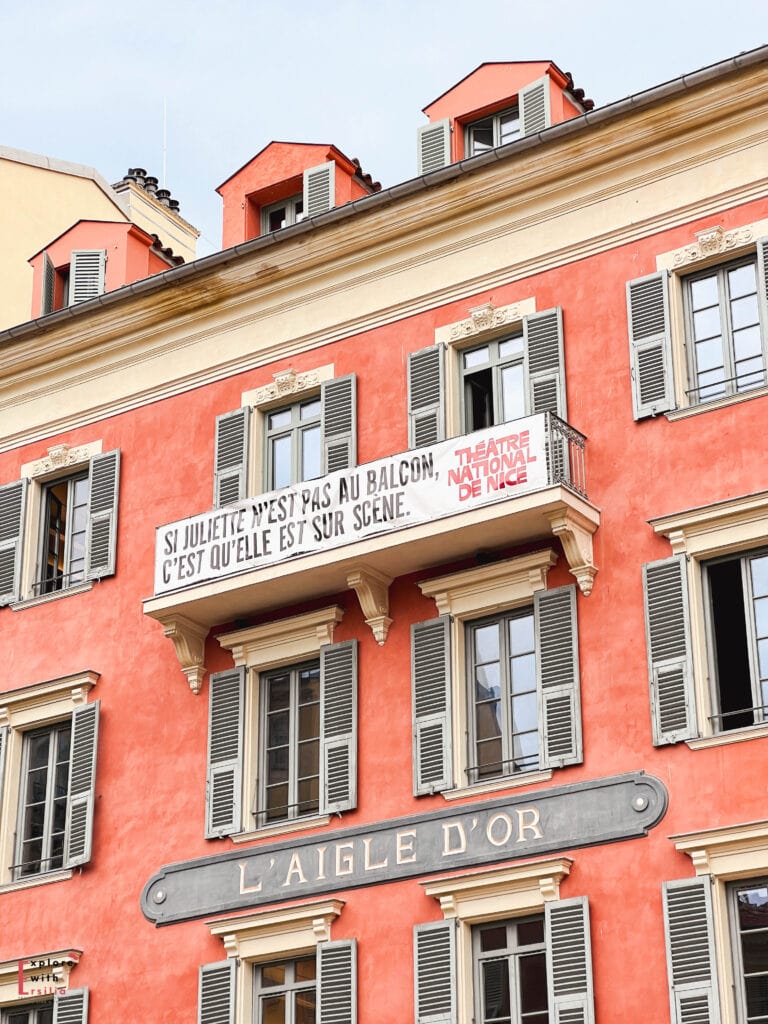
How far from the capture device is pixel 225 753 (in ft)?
74.9

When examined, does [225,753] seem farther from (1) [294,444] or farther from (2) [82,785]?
(1) [294,444]

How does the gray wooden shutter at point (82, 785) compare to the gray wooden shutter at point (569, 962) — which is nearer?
the gray wooden shutter at point (569, 962)

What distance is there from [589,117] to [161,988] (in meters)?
11.1

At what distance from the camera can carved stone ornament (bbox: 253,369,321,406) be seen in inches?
961

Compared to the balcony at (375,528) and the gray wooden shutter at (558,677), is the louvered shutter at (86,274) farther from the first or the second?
the gray wooden shutter at (558,677)

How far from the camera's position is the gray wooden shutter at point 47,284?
28188 millimetres

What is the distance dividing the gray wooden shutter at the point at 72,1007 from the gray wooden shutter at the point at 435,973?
14.6ft

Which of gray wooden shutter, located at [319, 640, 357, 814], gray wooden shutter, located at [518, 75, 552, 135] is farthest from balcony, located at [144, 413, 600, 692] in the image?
gray wooden shutter, located at [518, 75, 552, 135]

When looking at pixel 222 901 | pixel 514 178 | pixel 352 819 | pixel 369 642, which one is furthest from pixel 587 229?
pixel 222 901

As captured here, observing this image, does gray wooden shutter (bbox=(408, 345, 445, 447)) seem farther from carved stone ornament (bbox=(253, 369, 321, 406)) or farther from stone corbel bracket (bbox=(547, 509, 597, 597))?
stone corbel bracket (bbox=(547, 509, 597, 597))

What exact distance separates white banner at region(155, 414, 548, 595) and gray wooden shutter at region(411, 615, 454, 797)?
1.29 meters

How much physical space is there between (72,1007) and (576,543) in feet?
26.2

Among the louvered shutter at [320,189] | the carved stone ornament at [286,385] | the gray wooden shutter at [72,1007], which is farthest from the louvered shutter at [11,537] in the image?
the gray wooden shutter at [72,1007]

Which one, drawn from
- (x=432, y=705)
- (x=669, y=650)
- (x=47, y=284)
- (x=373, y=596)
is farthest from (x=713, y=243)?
(x=47, y=284)
